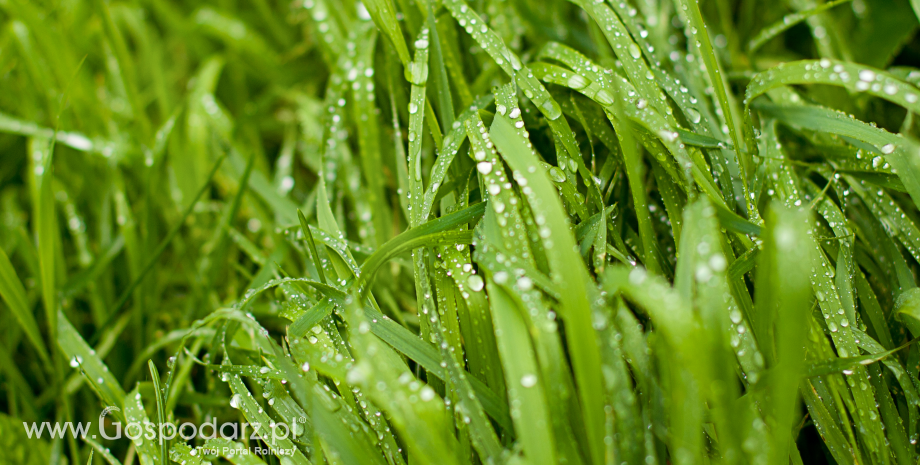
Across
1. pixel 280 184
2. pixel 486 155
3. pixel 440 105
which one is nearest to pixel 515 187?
pixel 486 155

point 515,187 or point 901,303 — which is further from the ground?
point 515,187

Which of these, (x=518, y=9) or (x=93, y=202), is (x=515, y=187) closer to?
(x=518, y=9)

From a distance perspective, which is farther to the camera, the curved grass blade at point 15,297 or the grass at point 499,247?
the curved grass blade at point 15,297

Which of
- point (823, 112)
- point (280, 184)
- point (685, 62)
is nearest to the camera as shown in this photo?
point (823, 112)

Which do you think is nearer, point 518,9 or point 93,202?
point 518,9

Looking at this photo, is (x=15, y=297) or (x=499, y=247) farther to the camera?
(x=15, y=297)

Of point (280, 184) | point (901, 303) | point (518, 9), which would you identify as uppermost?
point (518, 9)

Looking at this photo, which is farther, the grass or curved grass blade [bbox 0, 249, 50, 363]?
curved grass blade [bbox 0, 249, 50, 363]

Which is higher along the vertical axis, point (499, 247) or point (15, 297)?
point (15, 297)
